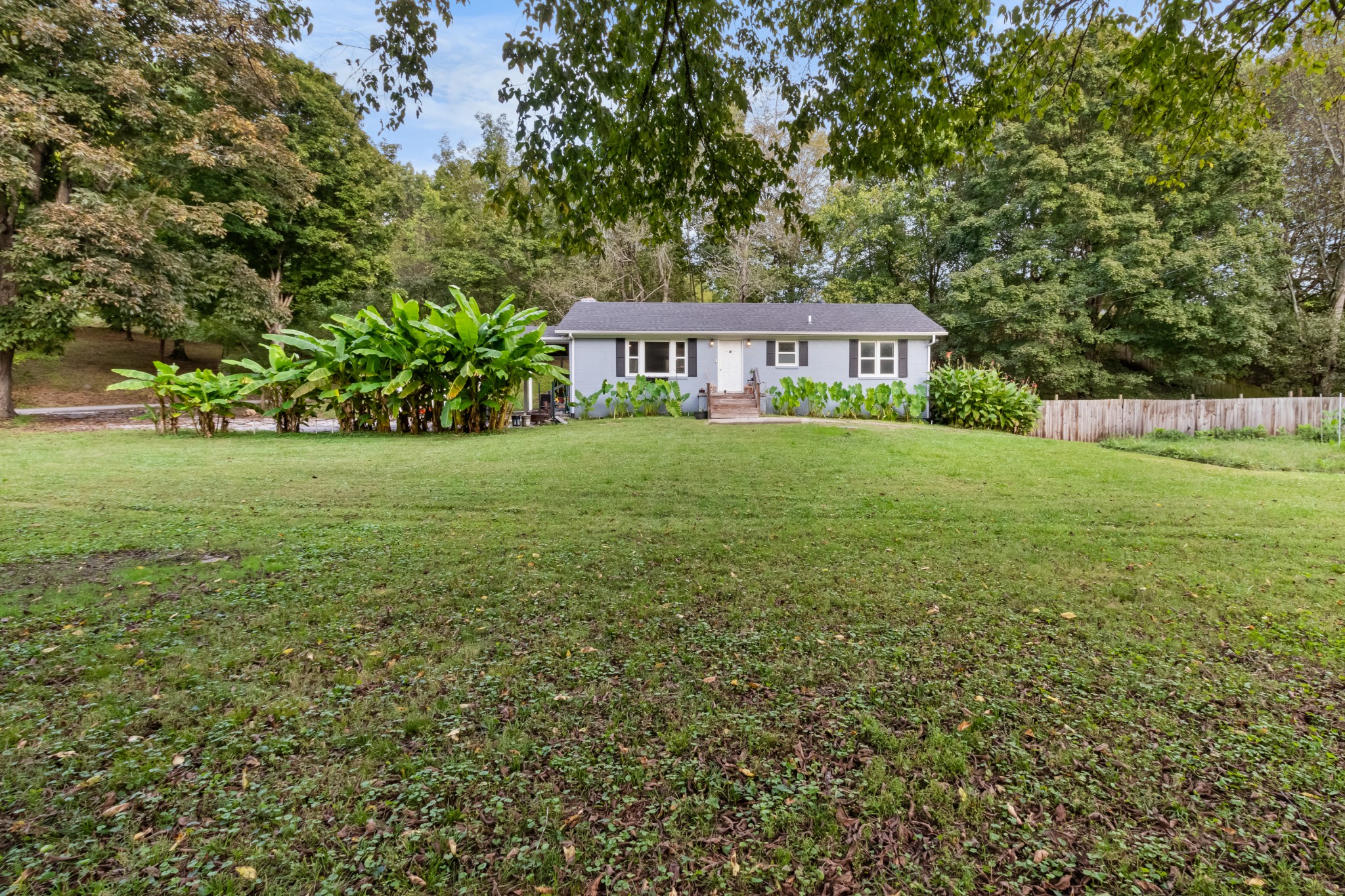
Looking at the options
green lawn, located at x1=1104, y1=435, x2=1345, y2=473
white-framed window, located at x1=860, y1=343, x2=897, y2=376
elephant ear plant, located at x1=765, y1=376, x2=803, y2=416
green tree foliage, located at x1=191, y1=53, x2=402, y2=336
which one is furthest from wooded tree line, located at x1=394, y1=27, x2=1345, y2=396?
green lawn, located at x1=1104, y1=435, x2=1345, y2=473

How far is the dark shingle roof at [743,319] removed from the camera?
724 inches

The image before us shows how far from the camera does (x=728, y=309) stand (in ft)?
66.9

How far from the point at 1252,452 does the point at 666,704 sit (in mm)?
13714

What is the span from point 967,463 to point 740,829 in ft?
26.4

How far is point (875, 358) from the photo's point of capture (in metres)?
18.8

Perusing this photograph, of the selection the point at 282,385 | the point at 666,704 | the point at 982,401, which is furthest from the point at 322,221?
the point at 666,704

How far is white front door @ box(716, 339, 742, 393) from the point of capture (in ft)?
61.8

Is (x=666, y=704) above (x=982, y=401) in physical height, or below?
below

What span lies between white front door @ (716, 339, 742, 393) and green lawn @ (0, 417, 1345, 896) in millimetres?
13905

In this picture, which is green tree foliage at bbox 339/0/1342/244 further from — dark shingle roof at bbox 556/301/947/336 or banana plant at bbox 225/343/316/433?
dark shingle roof at bbox 556/301/947/336

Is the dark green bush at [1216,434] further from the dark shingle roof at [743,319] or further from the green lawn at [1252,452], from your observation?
the dark shingle roof at [743,319]

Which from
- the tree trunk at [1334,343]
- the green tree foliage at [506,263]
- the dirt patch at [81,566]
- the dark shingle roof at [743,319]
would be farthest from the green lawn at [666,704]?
the green tree foliage at [506,263]

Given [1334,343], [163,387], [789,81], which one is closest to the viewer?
[789,81]

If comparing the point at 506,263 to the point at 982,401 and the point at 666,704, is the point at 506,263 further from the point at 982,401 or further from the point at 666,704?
the point at 666,704
